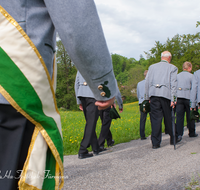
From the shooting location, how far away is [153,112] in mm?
5562

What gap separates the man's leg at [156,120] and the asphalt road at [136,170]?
1.09 ft

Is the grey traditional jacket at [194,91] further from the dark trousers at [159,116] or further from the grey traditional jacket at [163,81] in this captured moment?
the dark trousers at [159,116]

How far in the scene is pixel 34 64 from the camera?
1.16 m

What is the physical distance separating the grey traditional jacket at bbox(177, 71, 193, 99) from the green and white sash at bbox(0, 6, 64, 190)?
6269 millimetres

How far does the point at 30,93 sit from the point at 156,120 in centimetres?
475

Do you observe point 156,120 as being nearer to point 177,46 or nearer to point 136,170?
point 136,170

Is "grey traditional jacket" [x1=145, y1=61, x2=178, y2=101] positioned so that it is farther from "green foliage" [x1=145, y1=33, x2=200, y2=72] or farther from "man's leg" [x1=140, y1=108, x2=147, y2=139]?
"green foliage" [x1=145, y1=33, x2=200, y2=72]

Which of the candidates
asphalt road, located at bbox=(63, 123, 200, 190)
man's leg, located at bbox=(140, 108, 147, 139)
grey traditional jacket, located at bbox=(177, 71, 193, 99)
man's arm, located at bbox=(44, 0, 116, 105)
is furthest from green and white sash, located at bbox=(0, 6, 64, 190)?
grey traditional jacket, located at bbox=(177, 71, 193, 99)

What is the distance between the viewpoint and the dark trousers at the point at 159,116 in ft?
17.8

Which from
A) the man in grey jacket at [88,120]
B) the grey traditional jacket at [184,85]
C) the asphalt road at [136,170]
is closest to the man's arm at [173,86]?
the asphalt road at [136,170]

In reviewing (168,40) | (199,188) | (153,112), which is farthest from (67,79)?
(199,188)

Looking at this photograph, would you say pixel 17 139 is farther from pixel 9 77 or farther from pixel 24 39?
pixel 24 39

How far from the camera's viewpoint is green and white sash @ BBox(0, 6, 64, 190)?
1102 mm

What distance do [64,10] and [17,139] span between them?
0.69 metres
